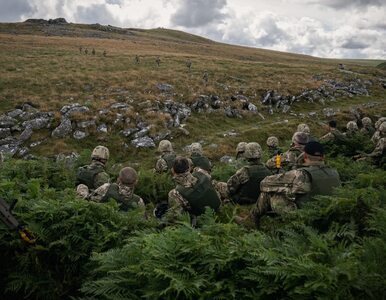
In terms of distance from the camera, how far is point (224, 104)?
30953mm

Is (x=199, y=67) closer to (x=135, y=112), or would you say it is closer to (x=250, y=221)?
(x=135, y=112)

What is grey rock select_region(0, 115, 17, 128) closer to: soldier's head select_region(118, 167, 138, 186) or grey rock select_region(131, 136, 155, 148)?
grey rock select_region(131, 136, 155, 148)

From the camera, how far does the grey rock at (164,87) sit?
3299 cm

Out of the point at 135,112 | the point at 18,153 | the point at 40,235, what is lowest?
the point at 18,153

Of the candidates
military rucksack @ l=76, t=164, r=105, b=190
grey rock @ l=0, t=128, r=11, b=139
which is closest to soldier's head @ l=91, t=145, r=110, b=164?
military rucksack @ l=76, t=164, r=105, b=190

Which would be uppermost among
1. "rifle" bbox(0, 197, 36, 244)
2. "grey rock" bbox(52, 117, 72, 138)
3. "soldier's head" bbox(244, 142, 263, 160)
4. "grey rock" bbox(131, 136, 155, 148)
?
"soldier's head" bbox(244, 142, 263, 160)

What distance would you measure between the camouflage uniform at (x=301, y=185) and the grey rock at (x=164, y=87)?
26.3 m

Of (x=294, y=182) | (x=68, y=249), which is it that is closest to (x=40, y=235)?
(x=68, y=249)

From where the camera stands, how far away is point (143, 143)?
909 inches

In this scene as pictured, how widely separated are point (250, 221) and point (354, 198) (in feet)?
10.1

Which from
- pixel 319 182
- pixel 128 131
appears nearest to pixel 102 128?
pixel 128 131

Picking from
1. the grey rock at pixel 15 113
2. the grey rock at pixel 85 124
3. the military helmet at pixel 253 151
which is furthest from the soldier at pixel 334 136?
the grey rock at pixel 15 113

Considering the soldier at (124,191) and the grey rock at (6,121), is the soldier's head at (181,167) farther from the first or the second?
the grey rock at (6,121)

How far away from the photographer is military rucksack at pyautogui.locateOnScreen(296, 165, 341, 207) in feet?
23.4
